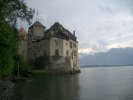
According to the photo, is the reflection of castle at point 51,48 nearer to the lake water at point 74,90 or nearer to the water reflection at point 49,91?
the lake water at point 74,90

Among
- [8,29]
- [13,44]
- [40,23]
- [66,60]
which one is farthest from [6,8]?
[40,23]

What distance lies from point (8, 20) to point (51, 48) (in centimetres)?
5470

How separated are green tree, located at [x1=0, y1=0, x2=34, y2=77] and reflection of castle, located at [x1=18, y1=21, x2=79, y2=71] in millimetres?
50551

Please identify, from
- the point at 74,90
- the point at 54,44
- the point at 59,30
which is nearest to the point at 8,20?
the point at 74,90

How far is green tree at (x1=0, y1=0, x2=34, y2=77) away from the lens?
986 inches

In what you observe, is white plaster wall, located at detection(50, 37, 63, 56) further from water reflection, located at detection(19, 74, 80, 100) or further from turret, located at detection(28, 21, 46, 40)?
water reflection, located at detection(19, 74, 80, 100)

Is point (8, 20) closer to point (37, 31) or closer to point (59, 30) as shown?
point (59, 30)

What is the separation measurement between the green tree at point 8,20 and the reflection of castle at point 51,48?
50551 millimetres

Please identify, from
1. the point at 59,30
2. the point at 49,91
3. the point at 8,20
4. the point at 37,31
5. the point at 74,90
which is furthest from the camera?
the point at 37,31

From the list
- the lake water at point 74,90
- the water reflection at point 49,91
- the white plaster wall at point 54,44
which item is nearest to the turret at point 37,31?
the white plaster wall at point 54,44

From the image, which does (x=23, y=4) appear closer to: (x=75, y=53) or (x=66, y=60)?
(x=66, y=60)

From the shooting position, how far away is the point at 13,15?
27.5m

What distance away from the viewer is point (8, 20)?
27312 millimetres

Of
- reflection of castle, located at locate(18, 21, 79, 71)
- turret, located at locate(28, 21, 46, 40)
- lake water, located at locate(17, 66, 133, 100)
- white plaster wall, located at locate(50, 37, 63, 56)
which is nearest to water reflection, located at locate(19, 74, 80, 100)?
lake water, located at locate(17, 66, 133, 100)
